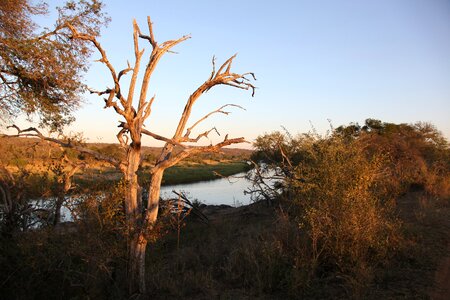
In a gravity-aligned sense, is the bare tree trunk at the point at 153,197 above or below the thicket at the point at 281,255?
above

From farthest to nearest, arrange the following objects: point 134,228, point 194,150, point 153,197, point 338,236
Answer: point 338,236 < point 194,150 < point 153,197 < point 134,228

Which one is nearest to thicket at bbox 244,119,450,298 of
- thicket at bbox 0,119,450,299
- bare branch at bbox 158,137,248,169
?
thicket at bbox 0,119,450,299

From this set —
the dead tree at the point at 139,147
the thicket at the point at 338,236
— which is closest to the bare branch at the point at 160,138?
the dead tree at the point at 139,147

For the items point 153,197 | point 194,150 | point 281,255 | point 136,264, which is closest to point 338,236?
point 281,255

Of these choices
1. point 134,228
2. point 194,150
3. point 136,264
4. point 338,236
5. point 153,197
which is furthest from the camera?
point 338,236

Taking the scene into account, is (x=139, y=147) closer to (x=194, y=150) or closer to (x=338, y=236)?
(x=194, y=150)

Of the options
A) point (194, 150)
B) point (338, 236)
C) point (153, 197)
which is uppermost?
point (194, 150)

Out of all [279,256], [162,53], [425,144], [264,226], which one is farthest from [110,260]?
[425,144]

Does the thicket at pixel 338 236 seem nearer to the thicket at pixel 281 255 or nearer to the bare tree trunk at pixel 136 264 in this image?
the thicket at pixel 281 255

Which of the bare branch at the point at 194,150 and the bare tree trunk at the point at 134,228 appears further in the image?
the bare branch at the point at 194,150

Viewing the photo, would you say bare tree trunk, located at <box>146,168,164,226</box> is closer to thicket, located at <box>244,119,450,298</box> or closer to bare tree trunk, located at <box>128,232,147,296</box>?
bare tree trunk, located at <box>128,232,147,296</box>

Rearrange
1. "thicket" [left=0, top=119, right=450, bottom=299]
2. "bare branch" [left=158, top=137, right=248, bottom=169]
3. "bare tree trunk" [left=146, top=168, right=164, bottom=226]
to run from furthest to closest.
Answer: "bare branch" [left=158, top=137, right=248, bottom=169], "bare tree trunk" [left=146, top=168, right=164, bottom=226], "thicket" [left=0, top=119, right=450, bottom=299]

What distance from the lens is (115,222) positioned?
22.9 ft

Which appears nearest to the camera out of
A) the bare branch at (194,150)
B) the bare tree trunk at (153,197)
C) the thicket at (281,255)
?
the thicket at (281,255)
